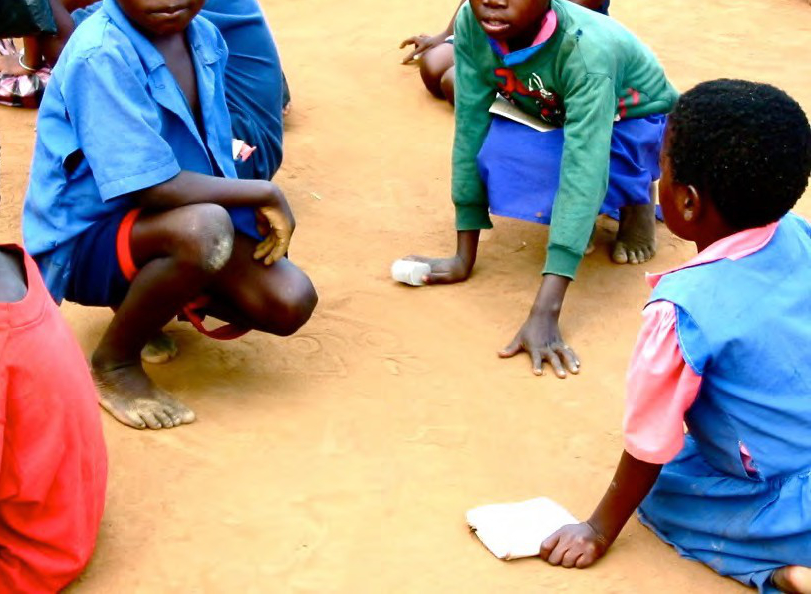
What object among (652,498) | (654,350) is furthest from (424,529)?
(654,350)

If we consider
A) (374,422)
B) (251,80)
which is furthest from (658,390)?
(251,80)

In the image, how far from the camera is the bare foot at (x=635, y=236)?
13.8ft

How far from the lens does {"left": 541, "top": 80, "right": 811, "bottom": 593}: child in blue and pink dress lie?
2.37m

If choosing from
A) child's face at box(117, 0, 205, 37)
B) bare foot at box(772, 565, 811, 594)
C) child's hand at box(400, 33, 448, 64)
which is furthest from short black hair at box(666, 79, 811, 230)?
child's hand at box(400, 33, 448, 64)

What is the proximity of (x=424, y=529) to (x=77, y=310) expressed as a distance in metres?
1.55

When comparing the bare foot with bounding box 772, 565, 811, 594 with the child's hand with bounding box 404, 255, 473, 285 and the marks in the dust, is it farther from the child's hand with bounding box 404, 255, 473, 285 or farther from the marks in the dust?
the child's hand with bounding box 404, 255, 473, 285

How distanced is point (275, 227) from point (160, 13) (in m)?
0.63

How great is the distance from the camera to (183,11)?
10.1 ft

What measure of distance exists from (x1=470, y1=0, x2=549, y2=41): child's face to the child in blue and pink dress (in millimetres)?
1174

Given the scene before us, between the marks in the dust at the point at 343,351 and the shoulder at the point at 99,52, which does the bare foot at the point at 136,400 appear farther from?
the shoulder at the point at 99,52

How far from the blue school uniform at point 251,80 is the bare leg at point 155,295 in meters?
0.70

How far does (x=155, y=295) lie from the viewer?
312 centimetres

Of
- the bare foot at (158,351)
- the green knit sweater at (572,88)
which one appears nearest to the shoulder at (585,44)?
the green knit sweater at (572,88)

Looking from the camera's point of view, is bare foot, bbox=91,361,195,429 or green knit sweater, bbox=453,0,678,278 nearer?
bare foot, bbox=91,361,195,429
